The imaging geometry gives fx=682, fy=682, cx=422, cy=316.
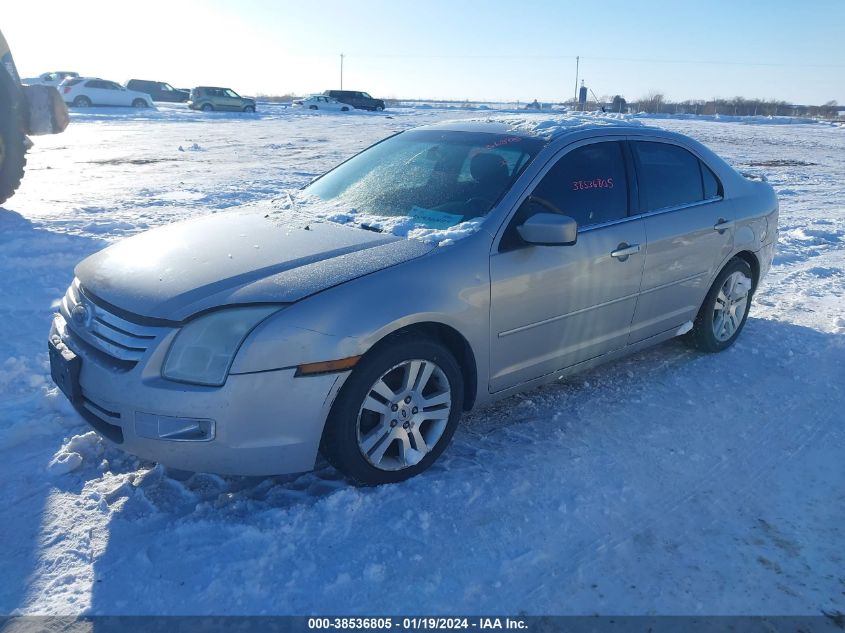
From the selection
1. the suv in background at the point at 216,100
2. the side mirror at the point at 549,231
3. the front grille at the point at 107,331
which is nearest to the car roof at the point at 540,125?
the side mirror at the point at 549,231

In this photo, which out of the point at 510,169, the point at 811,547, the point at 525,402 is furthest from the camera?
the point at 525,402

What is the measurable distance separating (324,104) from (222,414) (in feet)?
137

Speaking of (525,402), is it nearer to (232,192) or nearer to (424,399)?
(424,399)

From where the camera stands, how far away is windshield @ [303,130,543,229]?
3.57 metres

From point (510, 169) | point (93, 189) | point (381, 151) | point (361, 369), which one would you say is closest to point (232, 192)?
point (93, 189)

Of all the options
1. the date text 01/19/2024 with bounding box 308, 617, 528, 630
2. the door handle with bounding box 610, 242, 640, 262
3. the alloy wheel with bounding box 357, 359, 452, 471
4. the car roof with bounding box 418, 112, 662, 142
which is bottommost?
the date text 01/19/2024 with bounding box 308, 617, 528, 630

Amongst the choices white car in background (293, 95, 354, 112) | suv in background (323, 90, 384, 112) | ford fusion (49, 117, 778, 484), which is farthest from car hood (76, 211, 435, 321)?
suv in background (323, 90, 384, 112)

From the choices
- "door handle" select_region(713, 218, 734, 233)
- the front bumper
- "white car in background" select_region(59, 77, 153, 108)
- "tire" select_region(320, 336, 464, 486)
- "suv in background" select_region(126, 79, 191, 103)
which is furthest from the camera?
"suv in background" select_region(126, 79, 191, 103)

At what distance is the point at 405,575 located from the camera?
8.36 ft

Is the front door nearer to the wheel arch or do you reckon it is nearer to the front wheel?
the wheel arch

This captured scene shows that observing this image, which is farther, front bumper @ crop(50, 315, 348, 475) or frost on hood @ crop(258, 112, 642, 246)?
frost on hood @ crop(258, 112, 642, 246)

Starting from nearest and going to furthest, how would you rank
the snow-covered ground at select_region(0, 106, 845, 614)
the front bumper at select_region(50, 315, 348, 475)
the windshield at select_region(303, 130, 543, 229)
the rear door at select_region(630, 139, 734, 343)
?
1. the snow-covered ground at select_region(0, 106, 845, 614)
2. the front bumper at select_region(50, 315, 348, 475)
3. the windshield at select_region(303, 130, 543, 229)
4. the rear door at select_region(630, 139, 734, 343)

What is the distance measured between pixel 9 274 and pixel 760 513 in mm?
5841

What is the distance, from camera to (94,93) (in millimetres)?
32781
